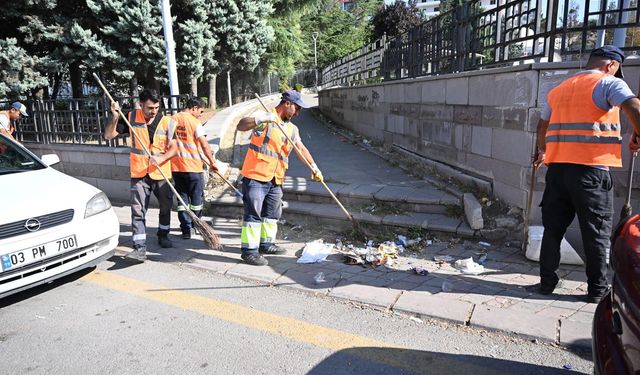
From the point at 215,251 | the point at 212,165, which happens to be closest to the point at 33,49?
the point at 212,165

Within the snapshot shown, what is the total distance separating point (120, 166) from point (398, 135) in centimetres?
496

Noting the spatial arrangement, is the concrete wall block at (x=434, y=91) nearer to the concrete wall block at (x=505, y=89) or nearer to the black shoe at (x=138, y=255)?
the concrete wall block at (x=505, y=89)

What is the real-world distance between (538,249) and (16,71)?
37.1ft

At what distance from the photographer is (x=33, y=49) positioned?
38.5 feet

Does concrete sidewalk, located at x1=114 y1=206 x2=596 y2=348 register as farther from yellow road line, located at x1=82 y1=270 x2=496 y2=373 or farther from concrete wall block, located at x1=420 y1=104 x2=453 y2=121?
concrete wall block, located at x1=420 y1=104 x2=453 y2=121

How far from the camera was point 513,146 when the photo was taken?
5176 millimetres

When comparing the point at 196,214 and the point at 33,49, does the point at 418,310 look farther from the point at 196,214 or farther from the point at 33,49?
the point at 33,49

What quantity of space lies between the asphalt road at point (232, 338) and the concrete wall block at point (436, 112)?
3.80 metres

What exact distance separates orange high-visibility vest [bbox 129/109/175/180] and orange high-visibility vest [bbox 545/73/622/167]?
158 inches

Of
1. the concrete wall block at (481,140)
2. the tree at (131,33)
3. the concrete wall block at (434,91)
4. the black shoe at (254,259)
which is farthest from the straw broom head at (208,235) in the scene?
the tree at (131,33)

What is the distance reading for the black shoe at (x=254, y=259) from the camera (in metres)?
4.83

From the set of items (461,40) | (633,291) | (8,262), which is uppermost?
(461,40)

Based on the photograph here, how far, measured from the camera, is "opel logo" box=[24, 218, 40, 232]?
3.89 meters

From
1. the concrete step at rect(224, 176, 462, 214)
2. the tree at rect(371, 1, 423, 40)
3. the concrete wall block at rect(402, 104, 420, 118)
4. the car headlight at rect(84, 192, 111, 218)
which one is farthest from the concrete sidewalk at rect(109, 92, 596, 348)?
the tree at rect(371, 1, 423, 40)
